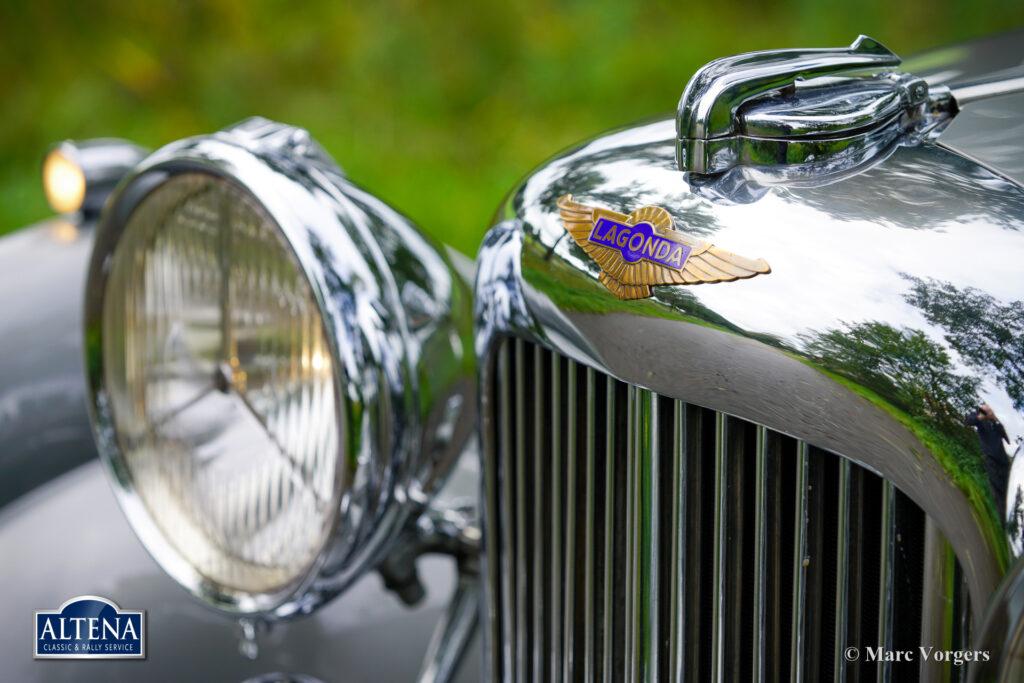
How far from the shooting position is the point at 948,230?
67 centimetres

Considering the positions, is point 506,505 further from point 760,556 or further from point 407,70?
point 407,70

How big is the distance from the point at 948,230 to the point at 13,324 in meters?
1.15

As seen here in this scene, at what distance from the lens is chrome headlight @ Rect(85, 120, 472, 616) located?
0.94 meters

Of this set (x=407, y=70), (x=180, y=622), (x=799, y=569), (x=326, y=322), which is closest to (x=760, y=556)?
(x=799, y=569)

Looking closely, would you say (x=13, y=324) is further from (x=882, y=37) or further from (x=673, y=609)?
(x=882, y=37)

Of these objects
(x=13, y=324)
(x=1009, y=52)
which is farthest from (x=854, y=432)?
(x=13, y=324)

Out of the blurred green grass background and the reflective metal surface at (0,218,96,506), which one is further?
the blurred green grass background

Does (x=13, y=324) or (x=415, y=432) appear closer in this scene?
(x=415, y=432)

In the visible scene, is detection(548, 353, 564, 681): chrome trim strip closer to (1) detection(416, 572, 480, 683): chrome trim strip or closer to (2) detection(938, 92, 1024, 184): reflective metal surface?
(1) detection(416, 572, 480, 683): chrome trim strip

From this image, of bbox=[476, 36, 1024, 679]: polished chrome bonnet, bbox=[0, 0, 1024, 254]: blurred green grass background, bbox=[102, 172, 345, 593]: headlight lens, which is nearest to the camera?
bbox=[476, 36, 1024, 679]: polished chrome bonnet

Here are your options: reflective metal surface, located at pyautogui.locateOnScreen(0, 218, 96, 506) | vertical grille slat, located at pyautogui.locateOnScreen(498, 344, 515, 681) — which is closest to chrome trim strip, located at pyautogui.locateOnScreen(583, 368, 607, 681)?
vertical grille slat, located at pyautogui.locateOnScreen(498, 344, 515, 681)

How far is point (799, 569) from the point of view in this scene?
28.1 inches

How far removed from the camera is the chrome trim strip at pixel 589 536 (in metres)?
0.84

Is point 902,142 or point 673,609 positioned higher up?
point 902,142
